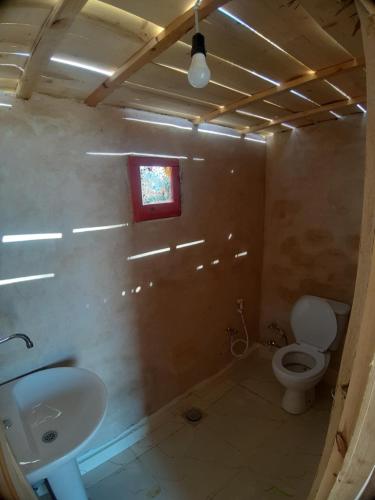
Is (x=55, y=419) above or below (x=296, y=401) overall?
above

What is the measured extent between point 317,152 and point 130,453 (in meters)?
2.82

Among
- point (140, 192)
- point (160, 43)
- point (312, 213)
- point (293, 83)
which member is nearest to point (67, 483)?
point (140, 192)

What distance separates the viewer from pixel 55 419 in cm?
134

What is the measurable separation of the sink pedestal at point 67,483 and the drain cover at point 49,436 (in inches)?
6.5

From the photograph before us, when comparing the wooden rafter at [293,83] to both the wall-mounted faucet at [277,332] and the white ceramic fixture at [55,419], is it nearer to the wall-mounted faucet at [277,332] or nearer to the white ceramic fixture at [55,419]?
the white ceramic fixture at [55,419]

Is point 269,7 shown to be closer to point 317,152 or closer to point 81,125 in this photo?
point 81,125

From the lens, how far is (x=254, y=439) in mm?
1975

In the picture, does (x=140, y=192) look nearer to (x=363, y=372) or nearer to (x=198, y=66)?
(x=198, y=66)

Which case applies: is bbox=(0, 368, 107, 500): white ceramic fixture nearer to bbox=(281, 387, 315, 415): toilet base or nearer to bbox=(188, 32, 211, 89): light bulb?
bbox=(188, 32, 211, 89): light bulb

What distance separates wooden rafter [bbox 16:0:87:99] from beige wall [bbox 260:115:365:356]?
83.1 inches

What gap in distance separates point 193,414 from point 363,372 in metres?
2.03

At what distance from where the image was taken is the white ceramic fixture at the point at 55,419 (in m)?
1.05

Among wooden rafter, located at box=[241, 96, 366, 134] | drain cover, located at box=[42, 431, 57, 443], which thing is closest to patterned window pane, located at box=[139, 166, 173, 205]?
wooden rafter, located at box=[241, 96, 366, 134]

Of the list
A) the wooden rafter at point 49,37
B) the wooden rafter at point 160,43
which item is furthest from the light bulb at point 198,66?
the wooden rafter at point 49,37
